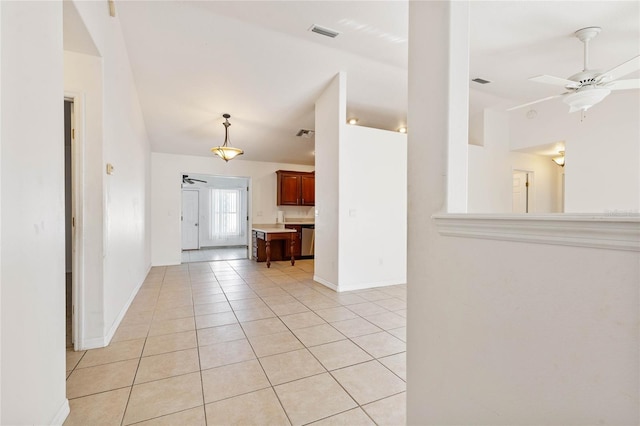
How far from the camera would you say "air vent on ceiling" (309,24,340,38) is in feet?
10.1

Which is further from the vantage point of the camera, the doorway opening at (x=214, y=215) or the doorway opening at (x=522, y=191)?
the doorway opening at (x=214, y=215)

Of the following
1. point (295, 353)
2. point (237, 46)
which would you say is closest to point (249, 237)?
point (237, 46)

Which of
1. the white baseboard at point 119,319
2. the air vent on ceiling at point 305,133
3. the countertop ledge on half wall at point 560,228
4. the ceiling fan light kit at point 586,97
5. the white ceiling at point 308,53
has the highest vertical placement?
the white ceiling at point 308,53

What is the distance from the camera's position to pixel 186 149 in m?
6.22

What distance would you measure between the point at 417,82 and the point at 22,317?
2.04 m

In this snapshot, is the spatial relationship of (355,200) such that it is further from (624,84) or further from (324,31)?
(624,84)

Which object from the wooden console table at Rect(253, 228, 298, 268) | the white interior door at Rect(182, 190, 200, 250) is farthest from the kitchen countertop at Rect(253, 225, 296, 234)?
the white interior door at Rect(182, 190, 200, 250)

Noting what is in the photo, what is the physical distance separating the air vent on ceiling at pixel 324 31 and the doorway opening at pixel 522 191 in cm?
485

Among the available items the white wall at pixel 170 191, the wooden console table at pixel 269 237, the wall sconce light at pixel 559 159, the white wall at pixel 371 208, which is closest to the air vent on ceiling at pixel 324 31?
the white wall at pixel 371 208

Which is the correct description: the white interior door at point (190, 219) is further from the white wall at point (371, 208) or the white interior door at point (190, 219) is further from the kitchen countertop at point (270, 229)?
the white wall at point (371, 208)

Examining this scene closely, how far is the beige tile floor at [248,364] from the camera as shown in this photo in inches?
62.0

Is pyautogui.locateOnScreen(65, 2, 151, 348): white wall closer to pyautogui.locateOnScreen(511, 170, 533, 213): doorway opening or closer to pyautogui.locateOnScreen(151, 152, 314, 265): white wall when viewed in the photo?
pyautogui.locateOnScreen(151, 152, 314, 265): white wall

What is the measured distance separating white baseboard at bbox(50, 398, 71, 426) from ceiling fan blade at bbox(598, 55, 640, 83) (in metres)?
4.58

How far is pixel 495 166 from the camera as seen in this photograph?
530 cm
